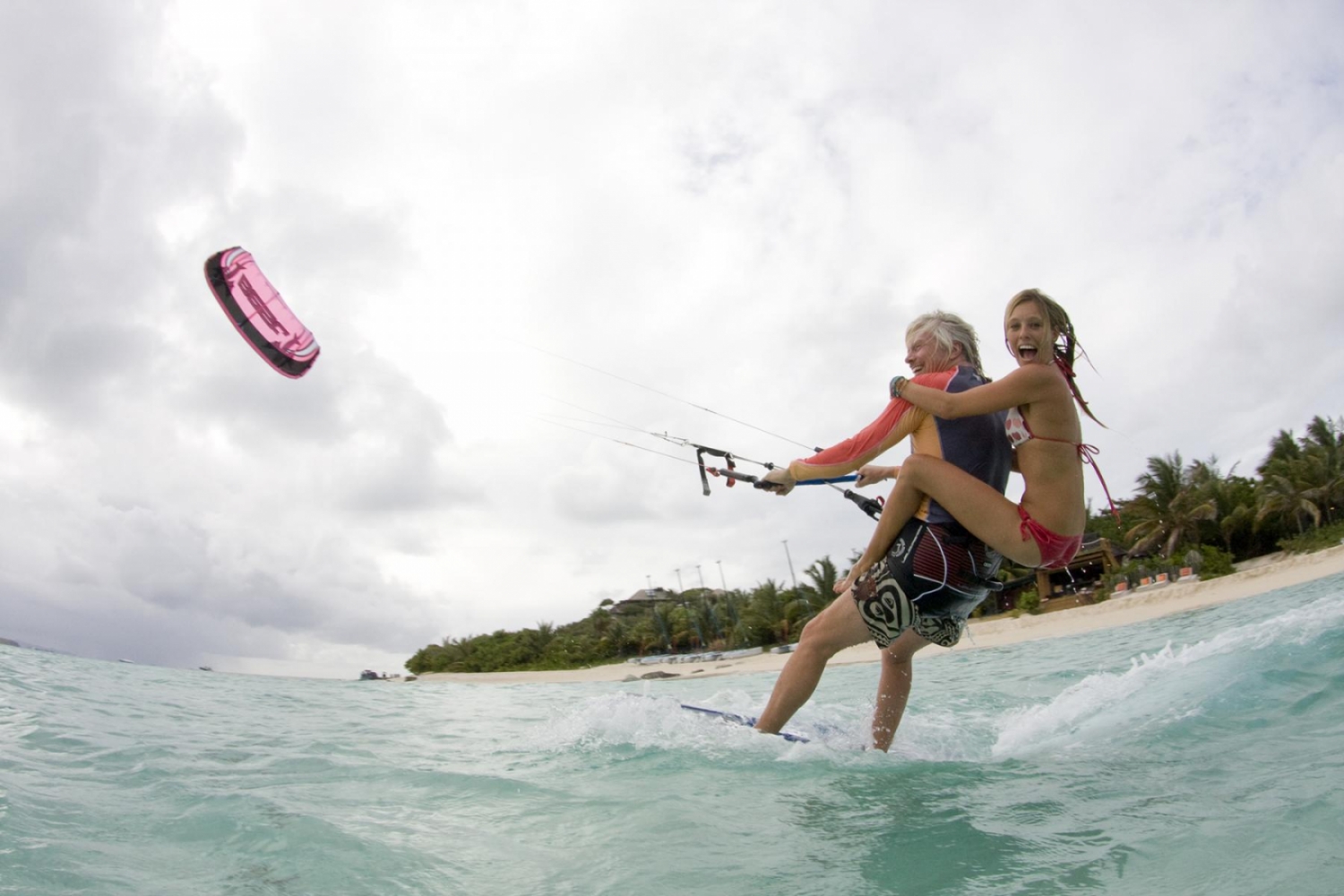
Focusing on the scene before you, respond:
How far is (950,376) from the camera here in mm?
4090

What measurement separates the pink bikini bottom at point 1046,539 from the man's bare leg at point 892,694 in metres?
1.11

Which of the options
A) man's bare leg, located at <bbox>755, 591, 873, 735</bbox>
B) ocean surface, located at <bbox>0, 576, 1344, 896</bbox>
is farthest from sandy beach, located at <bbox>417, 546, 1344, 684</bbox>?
man's bare leg, located at <bbox>755, 591, 873, 735</bbox>

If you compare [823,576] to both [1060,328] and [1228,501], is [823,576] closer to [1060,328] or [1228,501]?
[1228,501]

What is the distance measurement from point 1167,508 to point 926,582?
127ft

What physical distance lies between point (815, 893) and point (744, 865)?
404mm

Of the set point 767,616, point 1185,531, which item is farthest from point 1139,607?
point 767,616

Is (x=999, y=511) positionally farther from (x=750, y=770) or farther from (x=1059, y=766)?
(x=750, y=770)

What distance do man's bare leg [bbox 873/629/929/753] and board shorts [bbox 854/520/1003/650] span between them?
44cm

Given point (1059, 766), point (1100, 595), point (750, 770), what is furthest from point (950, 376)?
point (1100, 595)

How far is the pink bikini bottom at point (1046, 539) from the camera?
381 cm

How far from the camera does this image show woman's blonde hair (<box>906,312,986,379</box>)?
441 cm

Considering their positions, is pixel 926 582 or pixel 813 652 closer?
pixel 926 582

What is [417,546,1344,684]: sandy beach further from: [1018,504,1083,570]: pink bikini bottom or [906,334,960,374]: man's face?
[1018,504,1083,570]: pink bikini bottom

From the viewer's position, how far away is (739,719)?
5316mm
